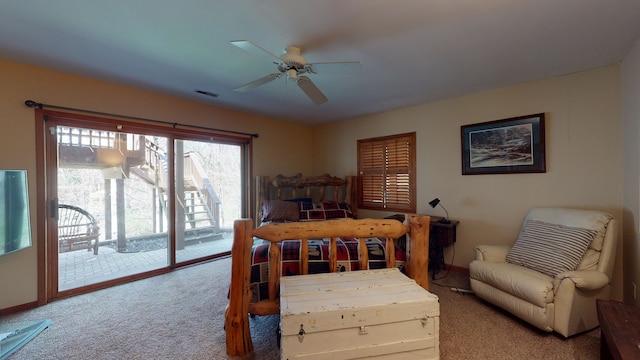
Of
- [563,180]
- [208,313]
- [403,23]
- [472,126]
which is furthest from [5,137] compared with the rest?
[563,180]

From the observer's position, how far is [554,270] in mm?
2156

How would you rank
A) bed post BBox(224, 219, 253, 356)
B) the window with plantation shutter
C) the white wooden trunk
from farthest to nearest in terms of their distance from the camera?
the window with plantation shutter
bed post BBox(224, 219, 253, 356)
the white wooden trunk

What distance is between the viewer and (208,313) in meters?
2.39

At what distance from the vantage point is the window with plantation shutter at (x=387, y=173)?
3.86 m

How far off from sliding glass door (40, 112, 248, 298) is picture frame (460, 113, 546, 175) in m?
3.49

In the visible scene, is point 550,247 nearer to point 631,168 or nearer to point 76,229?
point 631,168

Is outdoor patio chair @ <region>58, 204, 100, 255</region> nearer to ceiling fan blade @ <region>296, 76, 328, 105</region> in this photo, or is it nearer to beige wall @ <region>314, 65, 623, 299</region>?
ceiling fan blade @ <region>296, 76, 328, 105</region>

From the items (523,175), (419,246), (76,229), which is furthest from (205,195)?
(523,175)

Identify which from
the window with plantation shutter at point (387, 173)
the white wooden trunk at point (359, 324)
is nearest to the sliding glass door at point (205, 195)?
the window with plantation shutter at point (387, 173)

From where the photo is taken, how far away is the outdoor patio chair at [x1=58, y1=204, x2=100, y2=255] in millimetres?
2787

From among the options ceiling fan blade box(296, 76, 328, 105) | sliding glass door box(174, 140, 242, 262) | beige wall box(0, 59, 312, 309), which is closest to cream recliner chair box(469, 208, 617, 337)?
ceiling fan blade box(296, 76, 328, 105)

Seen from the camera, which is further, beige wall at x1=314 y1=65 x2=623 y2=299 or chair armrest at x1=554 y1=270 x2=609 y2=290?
beige wall at x1=314 y1=65 x2=623 y2=299

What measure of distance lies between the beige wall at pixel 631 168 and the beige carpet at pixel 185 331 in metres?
0.71

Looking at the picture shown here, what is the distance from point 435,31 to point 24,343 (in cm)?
394
